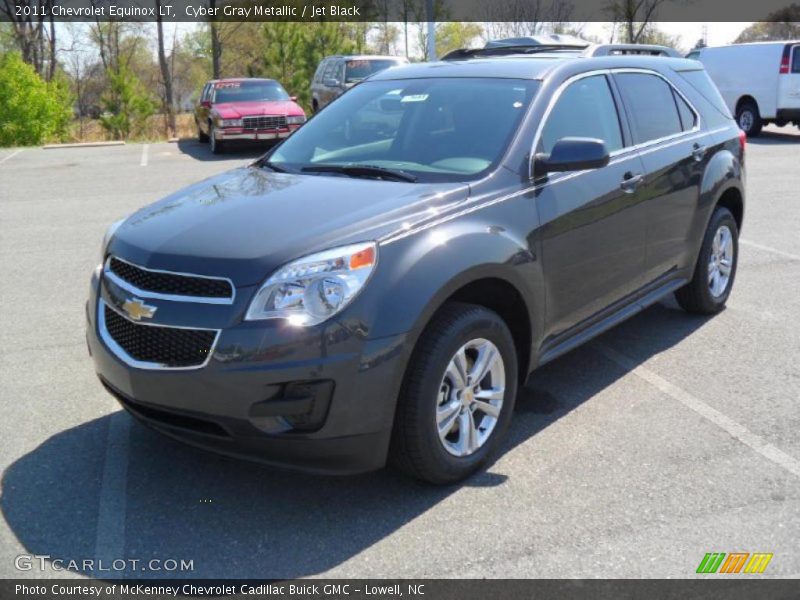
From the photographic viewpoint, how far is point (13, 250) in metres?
8.56

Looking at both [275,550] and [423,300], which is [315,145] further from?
[275,550]

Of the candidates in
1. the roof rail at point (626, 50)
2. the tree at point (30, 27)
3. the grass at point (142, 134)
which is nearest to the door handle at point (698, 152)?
the roof rail at point (626, 50)

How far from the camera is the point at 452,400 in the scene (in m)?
3.68

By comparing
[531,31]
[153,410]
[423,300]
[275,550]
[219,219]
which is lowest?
[275,550]

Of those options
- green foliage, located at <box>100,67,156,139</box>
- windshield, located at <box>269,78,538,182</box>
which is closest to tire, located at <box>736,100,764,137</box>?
windshield, located at <box>269,78,538,182</box>

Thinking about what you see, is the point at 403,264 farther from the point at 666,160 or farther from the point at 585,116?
the point at 666,160

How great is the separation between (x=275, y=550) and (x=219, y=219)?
1.43 m

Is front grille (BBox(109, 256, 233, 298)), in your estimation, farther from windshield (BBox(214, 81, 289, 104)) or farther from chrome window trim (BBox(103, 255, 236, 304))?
windshield (BBox(214, 81, 289, 104))

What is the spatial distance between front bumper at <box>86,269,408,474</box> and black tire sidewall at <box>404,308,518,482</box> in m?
0.16

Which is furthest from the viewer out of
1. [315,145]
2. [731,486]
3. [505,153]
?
[315,145]

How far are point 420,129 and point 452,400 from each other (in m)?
1.58

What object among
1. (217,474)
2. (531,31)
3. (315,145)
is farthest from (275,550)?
(531,31)

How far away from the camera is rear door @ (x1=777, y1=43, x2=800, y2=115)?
18344mm
